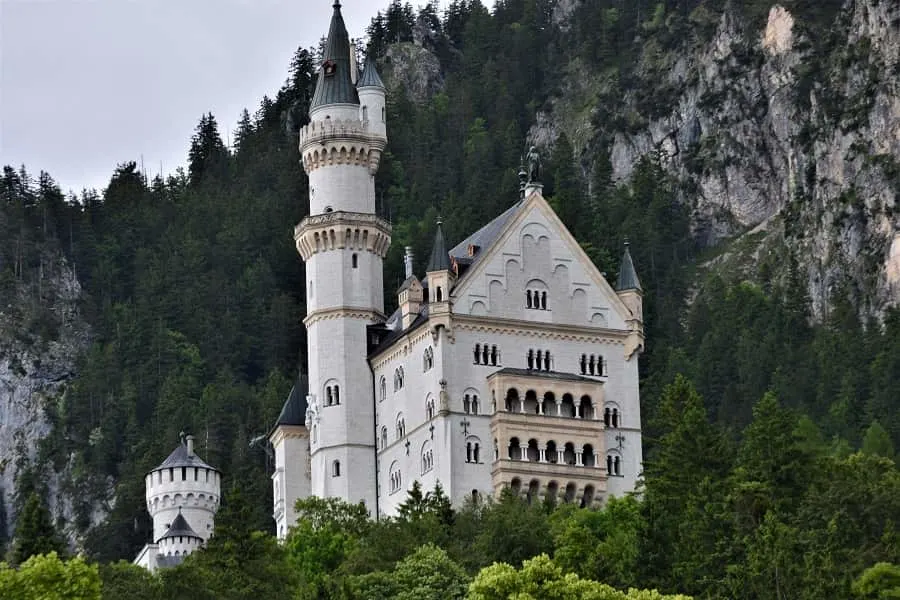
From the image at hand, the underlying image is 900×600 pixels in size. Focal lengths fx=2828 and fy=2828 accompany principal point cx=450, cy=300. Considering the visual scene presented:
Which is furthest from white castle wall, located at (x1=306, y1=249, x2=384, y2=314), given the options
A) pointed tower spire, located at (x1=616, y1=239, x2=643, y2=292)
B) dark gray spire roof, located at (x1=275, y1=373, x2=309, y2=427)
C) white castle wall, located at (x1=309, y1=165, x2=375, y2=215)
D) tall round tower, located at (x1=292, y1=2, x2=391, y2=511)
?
pointed tower spire, located at (x1=616, y1=239, x2=643, y2=292)

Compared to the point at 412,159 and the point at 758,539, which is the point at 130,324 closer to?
the point at 412,159

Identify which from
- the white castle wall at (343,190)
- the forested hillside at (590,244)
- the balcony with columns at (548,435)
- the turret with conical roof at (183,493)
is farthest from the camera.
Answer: the forested hillside at (590,244)

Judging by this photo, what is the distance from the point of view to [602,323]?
11394cm

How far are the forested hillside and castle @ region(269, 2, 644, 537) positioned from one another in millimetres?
4519

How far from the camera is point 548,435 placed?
110750 millimetres

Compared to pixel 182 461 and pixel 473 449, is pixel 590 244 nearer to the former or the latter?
pixel 182 461

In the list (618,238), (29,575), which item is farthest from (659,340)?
(29,575)

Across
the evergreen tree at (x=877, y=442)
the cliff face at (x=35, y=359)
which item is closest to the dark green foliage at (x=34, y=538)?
the evergreen tree at (x=877, y=442)

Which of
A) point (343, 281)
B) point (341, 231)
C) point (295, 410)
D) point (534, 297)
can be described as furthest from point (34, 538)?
point (534, 297)

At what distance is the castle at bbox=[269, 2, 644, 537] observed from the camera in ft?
362

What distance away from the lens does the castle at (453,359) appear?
11038cm

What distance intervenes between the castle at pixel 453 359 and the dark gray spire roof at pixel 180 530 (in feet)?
12.3

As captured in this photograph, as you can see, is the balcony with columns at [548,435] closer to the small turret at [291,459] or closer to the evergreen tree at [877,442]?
the small turret at [291,459]

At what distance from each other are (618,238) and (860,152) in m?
14.6
